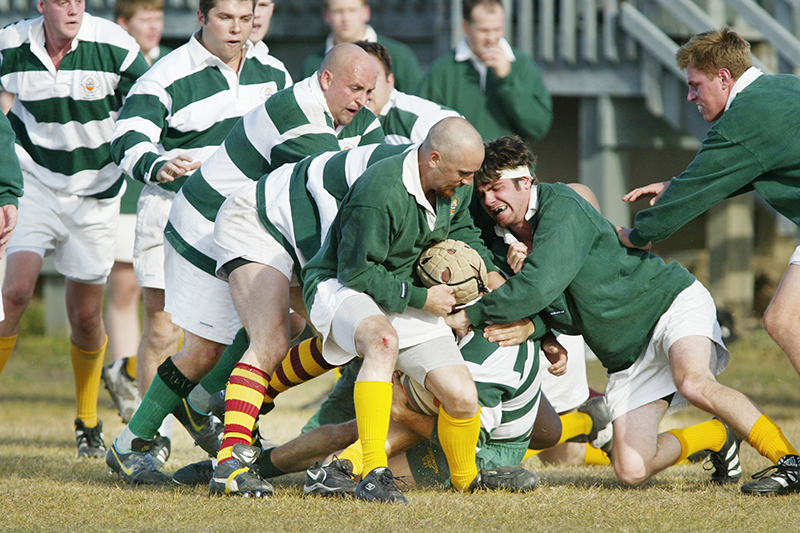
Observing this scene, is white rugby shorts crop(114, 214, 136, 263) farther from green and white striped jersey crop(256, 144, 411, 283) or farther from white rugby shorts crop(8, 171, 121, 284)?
green and white striped jersey crop(256, 144, 411, 283)

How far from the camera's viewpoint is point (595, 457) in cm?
570

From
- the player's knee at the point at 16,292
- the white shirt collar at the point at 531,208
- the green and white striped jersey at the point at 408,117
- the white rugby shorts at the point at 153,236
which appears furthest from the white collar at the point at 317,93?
the player's knee at the point at 16,292

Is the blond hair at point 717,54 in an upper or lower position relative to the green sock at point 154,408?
upper

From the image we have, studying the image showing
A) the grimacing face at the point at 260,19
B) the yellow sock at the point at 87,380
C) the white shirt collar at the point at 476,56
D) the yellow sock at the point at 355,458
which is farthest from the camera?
the white shirt collar at the point at 476,56

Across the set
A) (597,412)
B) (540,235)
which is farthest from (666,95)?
(540,235)

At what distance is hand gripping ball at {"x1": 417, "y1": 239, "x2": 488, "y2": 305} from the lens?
4246 millimetres

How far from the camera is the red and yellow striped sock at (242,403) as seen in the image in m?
4.28

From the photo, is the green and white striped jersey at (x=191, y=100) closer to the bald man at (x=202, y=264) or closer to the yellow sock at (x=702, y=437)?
the bald man at (x=202, y=264)

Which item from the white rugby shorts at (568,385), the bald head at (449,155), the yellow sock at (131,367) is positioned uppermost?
the bald head at (449,155)

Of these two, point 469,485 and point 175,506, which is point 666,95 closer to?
point 469,485

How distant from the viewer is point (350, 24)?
22.5 feet

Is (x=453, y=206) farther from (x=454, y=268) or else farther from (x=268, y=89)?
(x=268, y=89)

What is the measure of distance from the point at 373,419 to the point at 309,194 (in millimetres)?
1071

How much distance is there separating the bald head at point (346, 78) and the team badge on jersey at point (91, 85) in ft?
5.71
